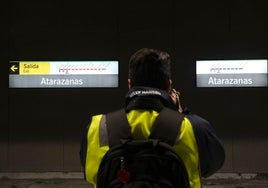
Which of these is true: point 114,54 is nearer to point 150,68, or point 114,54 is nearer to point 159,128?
point 150,68

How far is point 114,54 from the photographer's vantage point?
30.9ft

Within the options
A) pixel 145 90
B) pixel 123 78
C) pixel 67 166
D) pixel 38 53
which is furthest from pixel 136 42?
pixel 145 90

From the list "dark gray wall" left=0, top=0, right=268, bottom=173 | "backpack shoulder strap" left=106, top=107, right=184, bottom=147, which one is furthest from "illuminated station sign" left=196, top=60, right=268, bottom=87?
"backpack shoulder strap" left=106, top=107, right=184, bottom=147

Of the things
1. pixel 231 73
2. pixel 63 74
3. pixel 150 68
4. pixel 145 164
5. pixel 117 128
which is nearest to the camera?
pixel 145 164

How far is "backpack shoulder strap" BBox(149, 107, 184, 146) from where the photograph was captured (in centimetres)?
199

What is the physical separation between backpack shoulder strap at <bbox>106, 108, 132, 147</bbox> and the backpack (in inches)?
0.4

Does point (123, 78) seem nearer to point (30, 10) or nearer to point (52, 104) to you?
point (52, 104)

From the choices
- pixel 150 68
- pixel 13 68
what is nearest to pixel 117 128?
pixel 150 68

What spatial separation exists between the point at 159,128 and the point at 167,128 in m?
0.03

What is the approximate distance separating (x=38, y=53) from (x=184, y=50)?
2.88 metres

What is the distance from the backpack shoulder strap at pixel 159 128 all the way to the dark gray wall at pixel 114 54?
7330 millimetres

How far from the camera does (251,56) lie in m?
9.30

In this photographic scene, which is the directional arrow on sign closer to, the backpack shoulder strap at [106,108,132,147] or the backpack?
the backpack shoulder strap at [106,108,132,147]

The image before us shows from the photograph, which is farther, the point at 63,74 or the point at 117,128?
the point at 63,74
